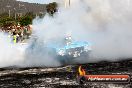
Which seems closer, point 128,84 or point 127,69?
point 128,84

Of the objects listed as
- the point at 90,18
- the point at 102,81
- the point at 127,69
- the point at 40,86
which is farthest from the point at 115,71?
the point at 90,18

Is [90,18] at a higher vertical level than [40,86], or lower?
higher

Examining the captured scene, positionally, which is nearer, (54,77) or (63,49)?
(54,77)

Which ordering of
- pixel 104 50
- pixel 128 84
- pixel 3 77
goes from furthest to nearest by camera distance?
pixel 104 50
pixel 3 77
pixel 128 84

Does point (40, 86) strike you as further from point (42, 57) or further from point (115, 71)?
point (42, 57)

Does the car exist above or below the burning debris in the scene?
above

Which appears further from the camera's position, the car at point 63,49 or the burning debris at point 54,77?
the car at point 63,49

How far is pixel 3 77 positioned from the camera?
108 feet

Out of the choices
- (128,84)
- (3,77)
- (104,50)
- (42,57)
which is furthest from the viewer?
(104,50)

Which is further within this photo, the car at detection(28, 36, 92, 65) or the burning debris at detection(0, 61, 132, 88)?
the car at detection(28, 36, 92, 65)

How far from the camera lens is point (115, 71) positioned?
3359 centimetres

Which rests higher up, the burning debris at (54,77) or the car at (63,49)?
the car at (63,49)

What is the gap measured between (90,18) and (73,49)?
5358 mm

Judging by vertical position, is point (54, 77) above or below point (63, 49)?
below
